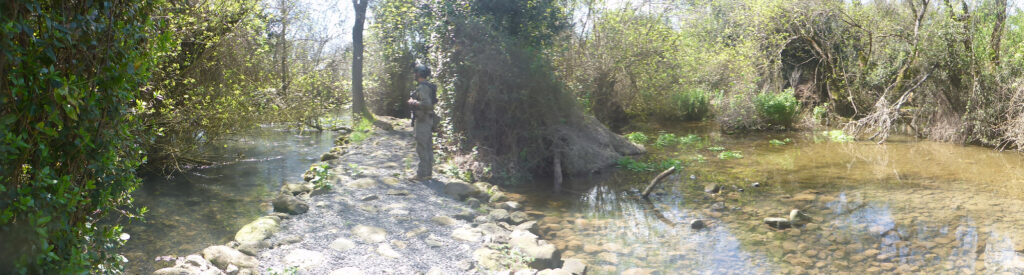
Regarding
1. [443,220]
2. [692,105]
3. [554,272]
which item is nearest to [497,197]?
[443,220]

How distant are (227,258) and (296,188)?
2.86m

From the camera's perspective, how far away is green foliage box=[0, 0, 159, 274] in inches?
86.4

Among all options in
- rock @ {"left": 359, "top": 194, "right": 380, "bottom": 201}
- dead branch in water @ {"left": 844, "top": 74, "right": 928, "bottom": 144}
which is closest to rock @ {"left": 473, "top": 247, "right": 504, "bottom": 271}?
rock @ {"left": 359, "top": 194, "right": 380, "bottom": 201}

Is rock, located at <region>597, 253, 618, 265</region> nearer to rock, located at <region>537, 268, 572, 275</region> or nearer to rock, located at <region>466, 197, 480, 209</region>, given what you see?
rock, located at <region>537, 268, 572, 275</region>

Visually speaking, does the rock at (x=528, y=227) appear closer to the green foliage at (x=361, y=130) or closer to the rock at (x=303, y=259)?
the rock at (x=303, y=259)

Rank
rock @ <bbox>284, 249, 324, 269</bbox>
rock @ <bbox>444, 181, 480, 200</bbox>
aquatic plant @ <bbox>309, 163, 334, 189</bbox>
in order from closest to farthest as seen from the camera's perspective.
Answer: rock @ <bbox>284, 249, 324, 269</bbox> → aquatic plant @ <bbox>309, 163, 334, 189</bbox> → rock @ <bbox>444, 181, 480, 200</bbox>

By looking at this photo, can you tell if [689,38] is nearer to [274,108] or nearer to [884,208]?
[884,208]

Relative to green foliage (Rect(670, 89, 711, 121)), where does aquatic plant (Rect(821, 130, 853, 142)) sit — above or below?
below

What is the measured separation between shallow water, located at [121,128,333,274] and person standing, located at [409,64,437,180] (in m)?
1.97

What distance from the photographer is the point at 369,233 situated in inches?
219

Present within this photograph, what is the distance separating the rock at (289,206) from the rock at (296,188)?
0.76 meters

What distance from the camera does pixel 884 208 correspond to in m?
7.41

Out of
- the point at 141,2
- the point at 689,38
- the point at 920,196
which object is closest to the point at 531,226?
the point at 141,2

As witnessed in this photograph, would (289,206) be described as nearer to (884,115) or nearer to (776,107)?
(884,115)
